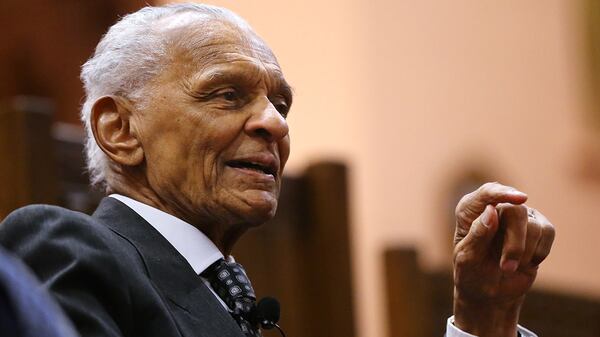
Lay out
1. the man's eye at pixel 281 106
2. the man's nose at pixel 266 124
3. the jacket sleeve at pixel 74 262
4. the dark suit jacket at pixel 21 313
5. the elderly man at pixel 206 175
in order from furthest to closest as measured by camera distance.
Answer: the man's eye at pixel 281 106, the man's nose at pixel 266 124, the elderly man at pixel 206 175, the jacket sleeve at pixel 74 262, the dark suit jacket at pixel 21 313

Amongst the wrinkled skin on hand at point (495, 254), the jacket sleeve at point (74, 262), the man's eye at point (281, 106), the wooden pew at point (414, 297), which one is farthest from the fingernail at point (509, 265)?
the wooden pew at point (414, 297)

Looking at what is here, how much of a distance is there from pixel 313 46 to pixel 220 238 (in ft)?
19.9

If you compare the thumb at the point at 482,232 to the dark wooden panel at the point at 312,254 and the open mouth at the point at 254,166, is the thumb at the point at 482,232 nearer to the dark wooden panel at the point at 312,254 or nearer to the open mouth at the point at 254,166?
the open mouth at the point at 254,166

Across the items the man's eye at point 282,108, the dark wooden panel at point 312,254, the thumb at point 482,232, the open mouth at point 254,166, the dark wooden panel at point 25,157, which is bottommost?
A: the dark wooden panel at point 312,254

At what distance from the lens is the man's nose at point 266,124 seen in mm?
2135

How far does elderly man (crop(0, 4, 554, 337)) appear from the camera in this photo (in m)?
2.01

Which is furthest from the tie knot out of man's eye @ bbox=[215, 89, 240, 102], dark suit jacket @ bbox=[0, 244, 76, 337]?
dark suit jacket @ bbox=[0, 244, 76, 337]

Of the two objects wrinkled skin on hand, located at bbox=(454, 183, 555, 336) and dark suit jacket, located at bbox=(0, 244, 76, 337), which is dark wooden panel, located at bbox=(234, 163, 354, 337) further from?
dark suit jacket, located at bbox=(0, 244, 76, 337)

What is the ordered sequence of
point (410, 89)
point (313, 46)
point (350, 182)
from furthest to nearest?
1. point (410, 89)
2. point (313, 46)
3. point (350, 182)

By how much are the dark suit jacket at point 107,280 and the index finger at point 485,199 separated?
1.56ft

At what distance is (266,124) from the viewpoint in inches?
84.2

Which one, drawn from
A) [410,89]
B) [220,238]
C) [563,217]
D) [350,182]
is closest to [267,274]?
[350,182]

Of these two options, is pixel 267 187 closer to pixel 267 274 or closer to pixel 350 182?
pixel 267 274

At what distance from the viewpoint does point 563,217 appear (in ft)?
30.3
